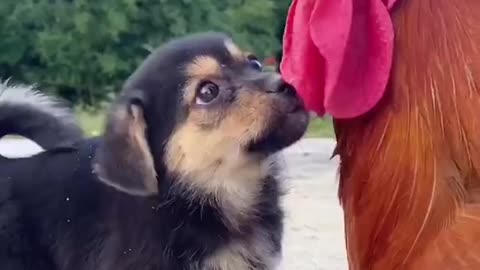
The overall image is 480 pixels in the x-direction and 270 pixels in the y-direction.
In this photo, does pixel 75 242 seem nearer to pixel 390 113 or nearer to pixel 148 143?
pixel 148 143

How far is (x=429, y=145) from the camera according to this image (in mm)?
2316

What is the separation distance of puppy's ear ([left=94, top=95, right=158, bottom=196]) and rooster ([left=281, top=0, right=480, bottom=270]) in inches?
47.5

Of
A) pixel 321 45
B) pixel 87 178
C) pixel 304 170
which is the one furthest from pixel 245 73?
pixel 304 170

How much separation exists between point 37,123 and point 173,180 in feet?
2.43

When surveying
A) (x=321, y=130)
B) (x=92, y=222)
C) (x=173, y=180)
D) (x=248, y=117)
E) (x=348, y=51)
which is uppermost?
(x=348, y=51)

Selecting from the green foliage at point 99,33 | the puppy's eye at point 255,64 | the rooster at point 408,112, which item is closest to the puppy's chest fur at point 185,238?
the puppy's eye at point 255,64

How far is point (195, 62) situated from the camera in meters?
3.58

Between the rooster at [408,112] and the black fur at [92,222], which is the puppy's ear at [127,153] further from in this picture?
the rooster at [408,112]

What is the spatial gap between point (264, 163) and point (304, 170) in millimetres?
4191

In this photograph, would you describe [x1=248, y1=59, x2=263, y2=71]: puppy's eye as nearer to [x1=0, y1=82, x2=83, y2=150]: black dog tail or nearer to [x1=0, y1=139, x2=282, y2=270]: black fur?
[x1=0, y1=139, x2=282, y2=270]: black fur

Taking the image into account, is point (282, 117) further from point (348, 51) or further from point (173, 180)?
point (348, 51)

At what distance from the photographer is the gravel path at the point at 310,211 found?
5266mm

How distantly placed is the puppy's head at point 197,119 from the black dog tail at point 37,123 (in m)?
0.46

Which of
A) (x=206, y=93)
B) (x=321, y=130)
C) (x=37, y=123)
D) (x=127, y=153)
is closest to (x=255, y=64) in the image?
(x=206, y=93)
